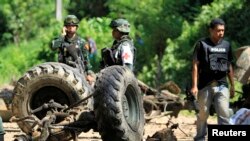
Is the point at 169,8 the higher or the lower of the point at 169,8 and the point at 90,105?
the higher

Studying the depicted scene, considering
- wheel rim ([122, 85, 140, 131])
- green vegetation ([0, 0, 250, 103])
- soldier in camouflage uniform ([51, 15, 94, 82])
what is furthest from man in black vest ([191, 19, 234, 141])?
green vegetation ([0, 0, 250, 103])

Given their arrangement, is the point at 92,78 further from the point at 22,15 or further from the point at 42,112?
the point at 22,15

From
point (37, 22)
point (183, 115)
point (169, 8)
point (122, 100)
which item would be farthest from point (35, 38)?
point (122, 100)

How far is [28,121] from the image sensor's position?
8.98 meters

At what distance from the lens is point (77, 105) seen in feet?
30.1

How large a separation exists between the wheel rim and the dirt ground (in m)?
0.99

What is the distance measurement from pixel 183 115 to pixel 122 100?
6326mm

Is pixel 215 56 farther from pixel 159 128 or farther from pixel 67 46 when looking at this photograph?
pixel 159 128

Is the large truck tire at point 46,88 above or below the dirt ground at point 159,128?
above

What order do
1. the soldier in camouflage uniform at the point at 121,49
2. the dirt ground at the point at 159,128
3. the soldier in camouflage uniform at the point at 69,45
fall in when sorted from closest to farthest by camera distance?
the soldier in camouflage uniform at the point at 121,49 < the dirt ground at the point at 159,128 < the soldier in camouflage uniform at the point at 69,45

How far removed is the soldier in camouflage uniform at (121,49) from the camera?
909cm

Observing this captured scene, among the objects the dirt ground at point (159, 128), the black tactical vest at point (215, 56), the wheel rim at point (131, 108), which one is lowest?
the dirt ground at point (159, 128)

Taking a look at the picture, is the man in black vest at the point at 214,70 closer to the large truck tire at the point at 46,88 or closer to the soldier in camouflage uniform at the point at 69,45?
the large truck tire at the point at 46,88

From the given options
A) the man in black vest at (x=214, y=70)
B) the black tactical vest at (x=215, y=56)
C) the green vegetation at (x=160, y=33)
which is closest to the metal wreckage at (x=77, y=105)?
the man in black vest at (x=214, y=70)
